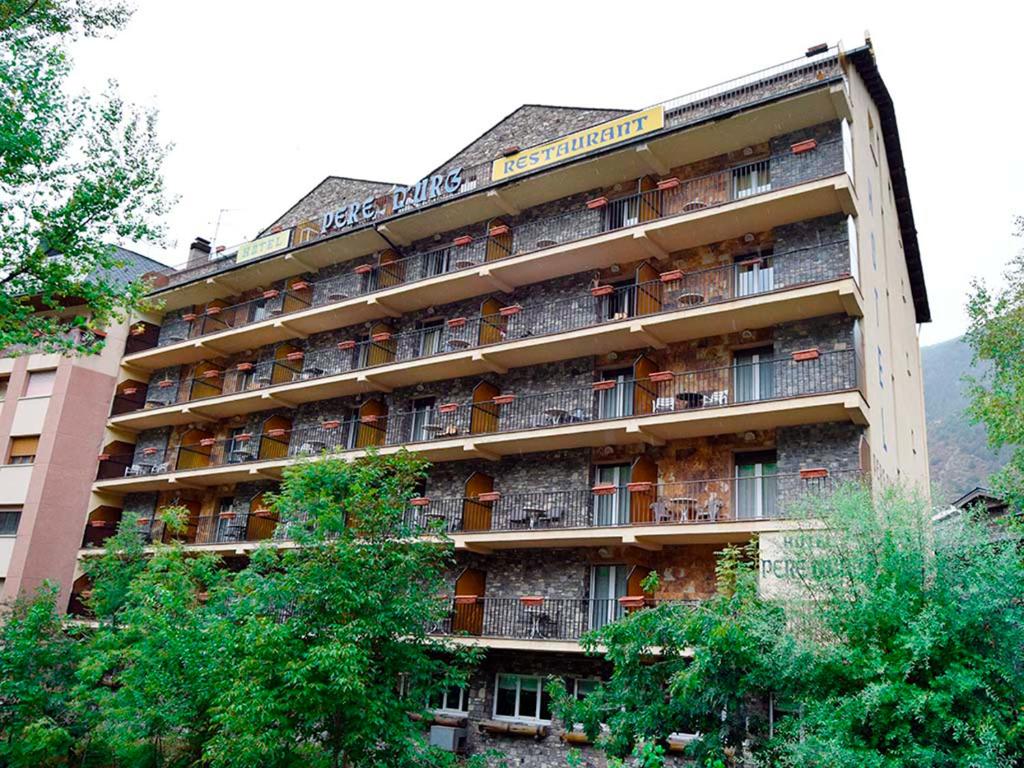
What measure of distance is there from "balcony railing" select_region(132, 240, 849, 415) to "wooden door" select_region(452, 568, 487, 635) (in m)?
6.48

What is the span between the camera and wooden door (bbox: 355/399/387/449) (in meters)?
26.2

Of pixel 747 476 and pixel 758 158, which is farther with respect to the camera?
pixel 758 158

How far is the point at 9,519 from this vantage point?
31.3 m

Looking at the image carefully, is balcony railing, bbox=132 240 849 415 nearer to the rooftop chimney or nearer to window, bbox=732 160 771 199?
window, bbox=732 160 771 199

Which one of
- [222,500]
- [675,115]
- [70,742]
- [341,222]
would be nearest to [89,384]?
[222,500]

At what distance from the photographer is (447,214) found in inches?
1029

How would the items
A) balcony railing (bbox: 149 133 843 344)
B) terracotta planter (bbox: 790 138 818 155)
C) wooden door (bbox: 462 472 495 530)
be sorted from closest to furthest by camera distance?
1. terracotta planter (bbox: 790 138 818 155)
2. balcony railing (bbox: 149 133 843 344)
3. wooden door (bbox: 462 472 495 530)

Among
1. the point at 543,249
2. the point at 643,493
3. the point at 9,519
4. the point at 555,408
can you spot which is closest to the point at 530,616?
the point at 643,493

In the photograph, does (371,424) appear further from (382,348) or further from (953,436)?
(953,436)

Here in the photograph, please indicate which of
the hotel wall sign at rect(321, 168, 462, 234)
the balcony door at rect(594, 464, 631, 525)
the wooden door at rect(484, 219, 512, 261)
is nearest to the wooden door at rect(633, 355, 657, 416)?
the balcony door at rect(594, 464, 631, 525)

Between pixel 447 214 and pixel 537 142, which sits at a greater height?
pixel 537 142

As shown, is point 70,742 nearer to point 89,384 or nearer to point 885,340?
point 89,384

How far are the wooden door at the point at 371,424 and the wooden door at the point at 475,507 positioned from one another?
14.0 ft

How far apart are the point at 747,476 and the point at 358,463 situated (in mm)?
8868
